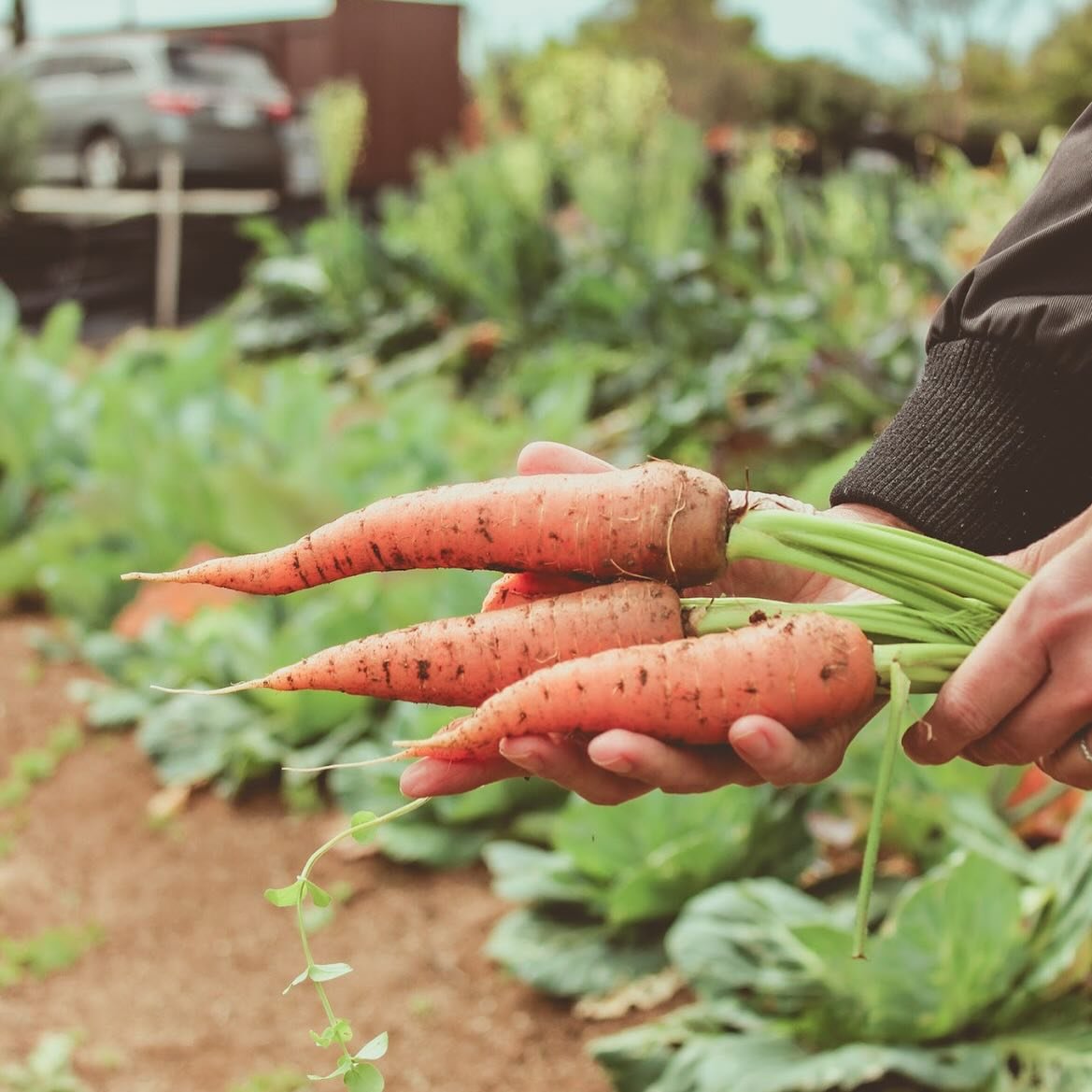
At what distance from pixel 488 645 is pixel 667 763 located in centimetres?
31

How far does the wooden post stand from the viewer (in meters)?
10.6

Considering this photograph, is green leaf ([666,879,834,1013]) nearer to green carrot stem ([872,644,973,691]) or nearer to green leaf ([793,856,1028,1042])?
green leaf ([793,856,1028,1042])

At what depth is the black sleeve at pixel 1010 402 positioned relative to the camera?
1722 mm

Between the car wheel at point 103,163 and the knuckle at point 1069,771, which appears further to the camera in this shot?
the car wheel at point 103,163

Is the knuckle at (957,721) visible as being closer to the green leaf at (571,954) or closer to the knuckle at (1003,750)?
the knuckle at (1003,750)

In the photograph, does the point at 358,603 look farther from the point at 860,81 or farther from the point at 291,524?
the point at 860,81

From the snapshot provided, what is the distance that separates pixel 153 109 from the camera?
13.2 meters

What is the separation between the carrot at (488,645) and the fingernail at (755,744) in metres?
0.23

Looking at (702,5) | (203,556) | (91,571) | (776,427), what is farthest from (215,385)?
(702,5)

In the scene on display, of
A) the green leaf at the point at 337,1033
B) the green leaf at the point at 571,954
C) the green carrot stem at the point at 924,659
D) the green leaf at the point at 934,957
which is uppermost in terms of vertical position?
the green carrot stem at the point at 924,659

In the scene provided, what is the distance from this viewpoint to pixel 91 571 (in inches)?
185

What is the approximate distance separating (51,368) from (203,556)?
98.6 inches

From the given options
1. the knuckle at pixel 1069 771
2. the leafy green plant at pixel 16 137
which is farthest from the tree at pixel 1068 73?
the knuckle at pixel 1069 771

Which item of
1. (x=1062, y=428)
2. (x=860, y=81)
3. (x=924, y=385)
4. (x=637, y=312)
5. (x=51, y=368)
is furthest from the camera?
(x=860, y=81)
